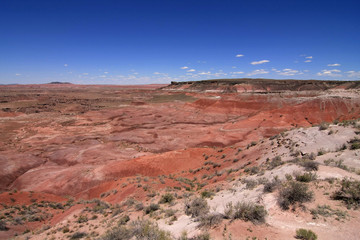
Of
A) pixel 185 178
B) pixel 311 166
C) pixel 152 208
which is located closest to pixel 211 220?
pixel 152 208

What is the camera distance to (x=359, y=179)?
261 inches

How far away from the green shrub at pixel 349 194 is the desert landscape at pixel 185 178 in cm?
3

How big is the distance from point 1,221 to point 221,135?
2699 centimetres

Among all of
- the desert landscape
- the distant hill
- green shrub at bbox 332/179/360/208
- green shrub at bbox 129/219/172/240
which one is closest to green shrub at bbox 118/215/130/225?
the desert landscape

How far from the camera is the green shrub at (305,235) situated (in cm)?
431

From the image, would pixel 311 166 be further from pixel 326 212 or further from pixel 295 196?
pixel 326 212

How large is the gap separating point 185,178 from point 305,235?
10.6 metres

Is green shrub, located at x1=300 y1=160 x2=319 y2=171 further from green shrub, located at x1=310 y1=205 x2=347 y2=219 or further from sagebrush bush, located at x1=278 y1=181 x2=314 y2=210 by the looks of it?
green shrub, located at x1=310 y1=205 x2=347 y2=219

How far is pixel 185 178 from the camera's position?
47.5 feet

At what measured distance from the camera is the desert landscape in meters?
5.43

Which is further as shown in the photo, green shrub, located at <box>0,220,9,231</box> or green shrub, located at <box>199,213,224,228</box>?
green shrub, located at <box>0,220,9,231</box>

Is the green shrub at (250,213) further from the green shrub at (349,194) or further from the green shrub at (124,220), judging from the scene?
the green shrub at (124,220)

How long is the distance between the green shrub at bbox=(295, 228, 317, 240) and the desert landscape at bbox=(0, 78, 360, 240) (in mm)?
23

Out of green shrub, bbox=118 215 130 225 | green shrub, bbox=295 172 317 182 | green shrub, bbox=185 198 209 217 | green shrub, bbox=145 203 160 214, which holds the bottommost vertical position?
green shrub, bbox=118 215 130 225
